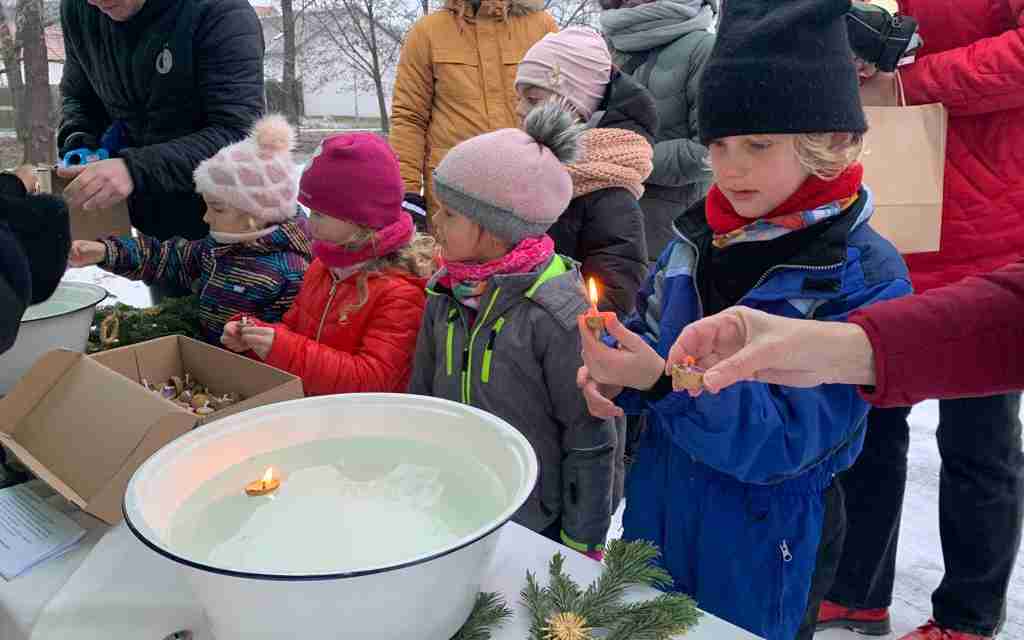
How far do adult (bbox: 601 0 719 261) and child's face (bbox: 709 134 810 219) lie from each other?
1.48 metres

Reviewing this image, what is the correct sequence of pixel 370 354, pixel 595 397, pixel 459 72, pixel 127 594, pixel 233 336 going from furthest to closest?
pixel 459 72 < pixel 370 354 < pixel 233 336 < pixel 595 397 < pixel 127 594

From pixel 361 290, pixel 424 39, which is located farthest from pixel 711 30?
pixel 361 290

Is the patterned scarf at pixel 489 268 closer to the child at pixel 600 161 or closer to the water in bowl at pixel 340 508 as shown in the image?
the child at pixel 600 161

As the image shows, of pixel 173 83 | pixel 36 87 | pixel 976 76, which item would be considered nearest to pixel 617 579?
pixel 976 76

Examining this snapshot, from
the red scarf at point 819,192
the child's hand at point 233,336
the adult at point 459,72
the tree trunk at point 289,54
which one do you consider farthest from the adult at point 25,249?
the tree trunk at point 289,54

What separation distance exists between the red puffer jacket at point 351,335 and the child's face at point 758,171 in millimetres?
874

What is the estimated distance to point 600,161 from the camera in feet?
7.13

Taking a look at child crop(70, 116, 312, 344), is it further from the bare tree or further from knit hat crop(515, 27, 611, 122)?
the bare tree

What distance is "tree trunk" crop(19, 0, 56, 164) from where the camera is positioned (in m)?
3.95

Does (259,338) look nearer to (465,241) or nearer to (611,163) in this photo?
(465,241)

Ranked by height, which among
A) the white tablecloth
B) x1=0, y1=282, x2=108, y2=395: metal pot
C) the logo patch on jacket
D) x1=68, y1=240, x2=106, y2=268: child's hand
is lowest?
the white tablecloth

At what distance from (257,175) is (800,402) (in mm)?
1467

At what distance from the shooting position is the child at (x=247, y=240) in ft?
6.42

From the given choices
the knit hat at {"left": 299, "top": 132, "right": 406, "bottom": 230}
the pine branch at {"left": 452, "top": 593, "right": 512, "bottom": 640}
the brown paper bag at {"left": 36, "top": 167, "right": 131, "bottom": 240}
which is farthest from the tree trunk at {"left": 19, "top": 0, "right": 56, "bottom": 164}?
the pine branch at {"left": 452, "top": 593, "right": 512, "bottom": 640}
